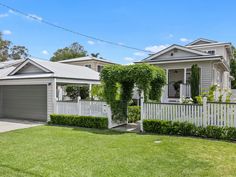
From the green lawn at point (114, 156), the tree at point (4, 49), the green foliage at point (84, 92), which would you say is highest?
the tree at point (4, 49)

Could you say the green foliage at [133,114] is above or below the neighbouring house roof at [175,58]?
below

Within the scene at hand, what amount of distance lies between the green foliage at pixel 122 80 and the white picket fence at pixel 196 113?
0.86 m

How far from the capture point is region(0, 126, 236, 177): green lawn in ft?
16.3

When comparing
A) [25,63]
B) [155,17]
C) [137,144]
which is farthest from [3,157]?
[155,17]

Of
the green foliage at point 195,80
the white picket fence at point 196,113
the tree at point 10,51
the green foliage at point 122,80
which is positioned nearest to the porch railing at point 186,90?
the green foliage at point 195,80

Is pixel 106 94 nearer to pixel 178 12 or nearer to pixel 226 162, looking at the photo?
pixel 226 162

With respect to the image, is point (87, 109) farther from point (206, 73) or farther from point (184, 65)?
point (206, 73)

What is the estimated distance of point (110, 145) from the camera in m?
7.28

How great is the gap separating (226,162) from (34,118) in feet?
39.5

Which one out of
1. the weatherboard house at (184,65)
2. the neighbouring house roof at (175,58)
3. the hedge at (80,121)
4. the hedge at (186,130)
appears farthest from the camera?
the neighbouring house roof at (175,58)

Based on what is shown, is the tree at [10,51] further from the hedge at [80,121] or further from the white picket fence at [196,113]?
the white picket fence at [196,113]

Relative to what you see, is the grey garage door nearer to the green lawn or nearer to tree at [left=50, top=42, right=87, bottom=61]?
the green lawn

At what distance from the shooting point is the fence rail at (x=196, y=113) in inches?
316

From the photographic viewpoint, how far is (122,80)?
10484mm
